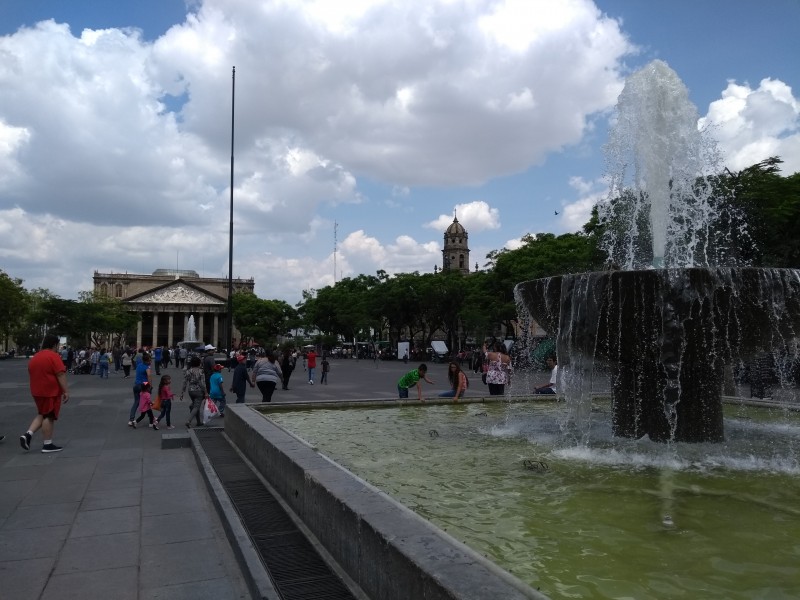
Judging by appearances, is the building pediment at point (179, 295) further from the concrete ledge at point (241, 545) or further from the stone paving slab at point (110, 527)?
the concrete ledge at point (241, 545)

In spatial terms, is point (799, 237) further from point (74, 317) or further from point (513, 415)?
point (74, 317)

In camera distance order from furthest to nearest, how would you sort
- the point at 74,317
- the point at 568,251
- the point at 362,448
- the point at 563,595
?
1. the point at 74,317
2. the point at 568,251
3. the point at 362,448
4. the point at 563,595

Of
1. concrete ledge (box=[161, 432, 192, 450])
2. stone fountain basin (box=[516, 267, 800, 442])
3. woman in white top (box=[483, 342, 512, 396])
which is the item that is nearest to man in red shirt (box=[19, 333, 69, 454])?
concrete ledge (box=[161, 432, 192, 450])

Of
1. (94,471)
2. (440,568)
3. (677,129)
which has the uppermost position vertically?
(677,129)

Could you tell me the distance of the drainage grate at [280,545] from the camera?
3.97 metres

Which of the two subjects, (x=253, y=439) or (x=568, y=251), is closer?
(x=253, y=439)

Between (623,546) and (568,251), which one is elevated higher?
(568,251)

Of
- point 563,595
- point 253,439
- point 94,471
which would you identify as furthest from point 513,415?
point 563,595

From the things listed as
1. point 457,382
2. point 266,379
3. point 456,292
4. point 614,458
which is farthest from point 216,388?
point 456,292

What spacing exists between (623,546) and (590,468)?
2.44 meters

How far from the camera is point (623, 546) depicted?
4113 millimetres

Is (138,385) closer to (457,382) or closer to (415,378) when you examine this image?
(415,378)

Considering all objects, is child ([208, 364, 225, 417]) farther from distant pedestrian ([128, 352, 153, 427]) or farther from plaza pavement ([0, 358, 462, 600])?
plaza pavement ([0, 358, 462, 600])

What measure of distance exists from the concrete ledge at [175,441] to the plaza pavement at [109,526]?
0.12 m
